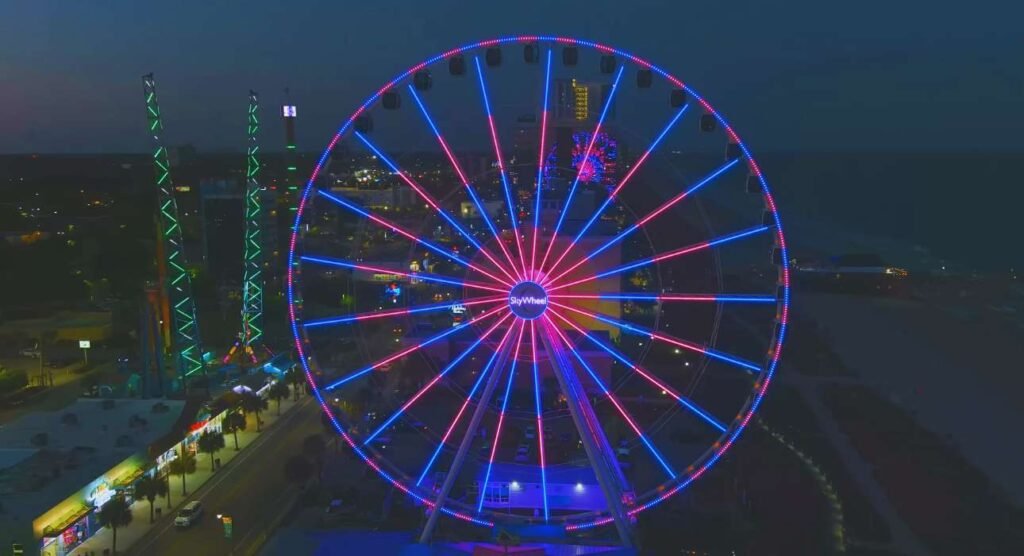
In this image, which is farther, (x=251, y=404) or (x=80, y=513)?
(x=251, y=404)

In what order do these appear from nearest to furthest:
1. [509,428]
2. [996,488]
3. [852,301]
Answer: [996,488], [509,428], [852,301]

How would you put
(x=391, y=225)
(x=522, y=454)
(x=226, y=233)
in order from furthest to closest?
(x=226, y=233), (x=522, y=454), (x=391, y=225)

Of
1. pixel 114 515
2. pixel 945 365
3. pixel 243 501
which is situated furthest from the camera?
pixel 945 365

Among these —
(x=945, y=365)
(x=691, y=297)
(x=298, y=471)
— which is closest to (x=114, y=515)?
(x=298, y=471)

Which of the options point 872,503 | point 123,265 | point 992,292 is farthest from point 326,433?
point 992,292

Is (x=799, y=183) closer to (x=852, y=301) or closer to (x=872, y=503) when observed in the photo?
(x=852, y=301)

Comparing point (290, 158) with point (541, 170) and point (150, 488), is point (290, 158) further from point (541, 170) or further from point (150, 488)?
point (541, 170)

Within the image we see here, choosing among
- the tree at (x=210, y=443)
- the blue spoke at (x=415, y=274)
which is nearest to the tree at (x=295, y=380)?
the tree at (x=210, y=443)
